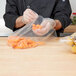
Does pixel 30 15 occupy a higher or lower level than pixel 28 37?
higher

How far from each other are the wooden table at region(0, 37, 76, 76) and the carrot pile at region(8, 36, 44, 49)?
32 mm

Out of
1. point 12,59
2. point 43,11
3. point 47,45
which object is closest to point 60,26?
point 43,11

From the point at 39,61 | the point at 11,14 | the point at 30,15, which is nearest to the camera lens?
the point at 39,61

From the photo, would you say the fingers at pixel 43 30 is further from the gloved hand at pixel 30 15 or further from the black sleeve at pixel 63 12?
the black sleeve at pixel 63 12

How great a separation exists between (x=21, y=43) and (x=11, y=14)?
42 cm

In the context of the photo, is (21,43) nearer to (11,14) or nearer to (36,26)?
(36,26)

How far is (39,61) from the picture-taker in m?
0.78

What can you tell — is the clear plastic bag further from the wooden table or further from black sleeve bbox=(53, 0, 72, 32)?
black sleeve bbox=(53, 0, 72, 32)

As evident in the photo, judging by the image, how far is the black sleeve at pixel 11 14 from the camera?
129cm

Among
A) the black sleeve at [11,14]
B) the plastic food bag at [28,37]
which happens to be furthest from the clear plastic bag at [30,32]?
the black sleeve at [11,14]

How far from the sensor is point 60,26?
4.23ft

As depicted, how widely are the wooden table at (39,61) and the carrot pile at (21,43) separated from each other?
0.10 ft

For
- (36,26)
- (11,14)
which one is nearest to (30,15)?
(36,26)

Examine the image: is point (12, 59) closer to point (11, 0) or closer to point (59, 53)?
point (59, 53)
